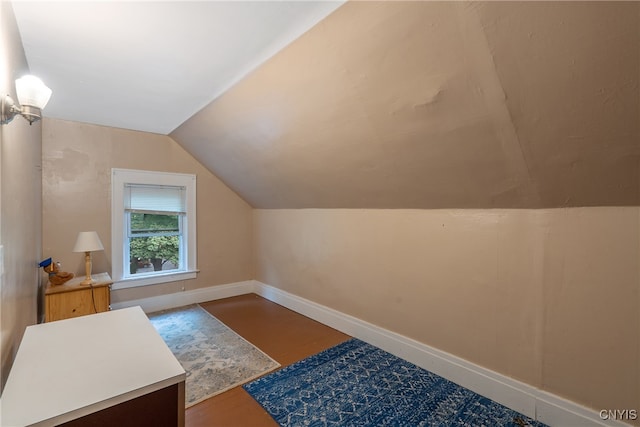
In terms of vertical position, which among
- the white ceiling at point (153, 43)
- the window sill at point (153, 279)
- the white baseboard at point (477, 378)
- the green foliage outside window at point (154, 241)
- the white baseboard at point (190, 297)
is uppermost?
the white ceiling at point (153, 43)

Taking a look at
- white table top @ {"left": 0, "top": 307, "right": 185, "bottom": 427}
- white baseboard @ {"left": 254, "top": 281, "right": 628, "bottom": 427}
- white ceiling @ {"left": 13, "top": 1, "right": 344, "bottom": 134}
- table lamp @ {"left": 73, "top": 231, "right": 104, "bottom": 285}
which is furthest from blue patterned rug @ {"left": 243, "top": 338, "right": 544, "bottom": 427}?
→ white ceiling @ {"left": 13, "top": 1, "right": 344, "bottom": 134}

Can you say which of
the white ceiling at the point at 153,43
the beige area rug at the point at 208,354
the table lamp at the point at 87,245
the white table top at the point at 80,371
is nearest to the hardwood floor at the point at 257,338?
the beige area rug at the point at 208,354

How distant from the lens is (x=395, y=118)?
1947 mm

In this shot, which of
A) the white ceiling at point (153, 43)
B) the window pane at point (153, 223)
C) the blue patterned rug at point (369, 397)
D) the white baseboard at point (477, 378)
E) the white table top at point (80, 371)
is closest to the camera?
the white table top at point (80, 371)

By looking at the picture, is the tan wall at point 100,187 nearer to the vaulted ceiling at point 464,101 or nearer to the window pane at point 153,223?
the window pane at point 153,223

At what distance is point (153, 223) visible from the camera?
13.0 ft

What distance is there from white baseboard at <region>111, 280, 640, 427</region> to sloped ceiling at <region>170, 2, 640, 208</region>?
121 cm

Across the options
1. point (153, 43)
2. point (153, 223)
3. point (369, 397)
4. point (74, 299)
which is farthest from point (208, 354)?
point (153, 43)

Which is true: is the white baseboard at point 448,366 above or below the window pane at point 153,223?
below

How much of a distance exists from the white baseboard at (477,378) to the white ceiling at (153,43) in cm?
256

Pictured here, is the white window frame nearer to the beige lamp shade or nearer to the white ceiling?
the beige lamp shade

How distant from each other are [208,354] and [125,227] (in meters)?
2.01

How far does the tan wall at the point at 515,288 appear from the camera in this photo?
165 centimetres

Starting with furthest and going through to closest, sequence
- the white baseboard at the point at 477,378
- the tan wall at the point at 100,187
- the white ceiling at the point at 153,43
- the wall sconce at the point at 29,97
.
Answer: the tan wall at the point at 100,187
the white baseboard at the point at 477,378
the white ceiling at the point at 153,43
the wall sconce at the point at 29,97
